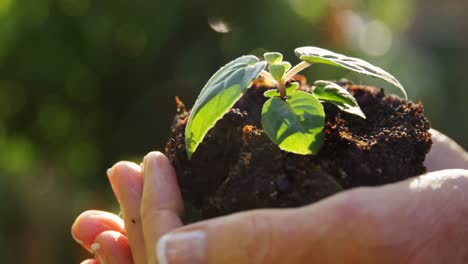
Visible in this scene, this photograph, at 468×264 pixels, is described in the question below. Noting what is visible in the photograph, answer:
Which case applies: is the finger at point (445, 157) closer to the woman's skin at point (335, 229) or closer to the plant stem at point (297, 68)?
the woman's skin at point (335, 229)

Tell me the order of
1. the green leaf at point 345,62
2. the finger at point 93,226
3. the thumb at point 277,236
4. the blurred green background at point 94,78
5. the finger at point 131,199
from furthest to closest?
the blurred green background at point 94,78 < the finger at point 93,226 < the finger at point 131,199 < the green leaf at point 345,62 < the thumb at point 277,236

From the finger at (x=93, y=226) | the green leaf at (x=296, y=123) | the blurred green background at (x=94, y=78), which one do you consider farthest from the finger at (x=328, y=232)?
the blurred green background at (x=94, y=78)

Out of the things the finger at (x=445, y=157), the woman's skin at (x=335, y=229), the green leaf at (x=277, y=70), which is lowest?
the finger at (x=445, y=157)

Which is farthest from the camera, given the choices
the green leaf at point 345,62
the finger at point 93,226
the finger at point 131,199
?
the finger at point 93,226

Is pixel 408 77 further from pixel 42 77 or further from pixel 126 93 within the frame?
pixel 42 77

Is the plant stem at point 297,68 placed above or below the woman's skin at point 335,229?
above

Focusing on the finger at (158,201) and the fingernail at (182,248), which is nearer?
the fingernail at (182,248)

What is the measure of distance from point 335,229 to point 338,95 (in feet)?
0.77

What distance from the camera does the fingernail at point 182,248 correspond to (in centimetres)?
79

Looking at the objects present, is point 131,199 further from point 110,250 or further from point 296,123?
point 296,123

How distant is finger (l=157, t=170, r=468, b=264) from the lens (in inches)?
30.7

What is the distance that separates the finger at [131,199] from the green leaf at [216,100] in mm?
221

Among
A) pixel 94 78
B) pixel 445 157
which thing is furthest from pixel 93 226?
pixel 94 78

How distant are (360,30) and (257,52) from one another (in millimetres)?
1130
